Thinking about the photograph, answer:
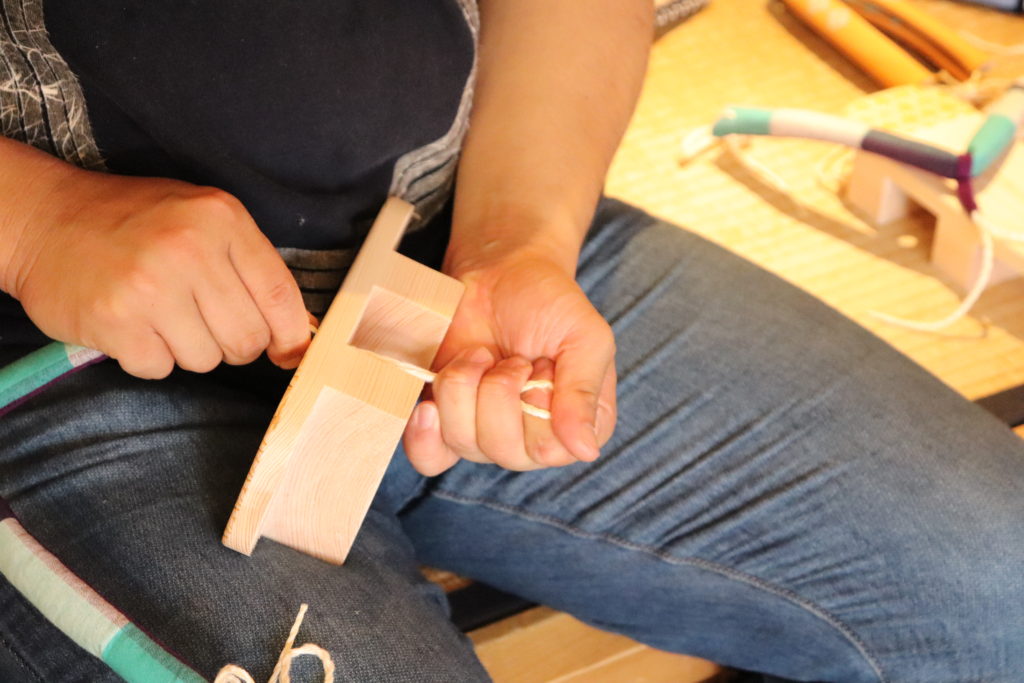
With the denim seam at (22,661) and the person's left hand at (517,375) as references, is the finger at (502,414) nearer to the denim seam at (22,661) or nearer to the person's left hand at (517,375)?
the person's left hand at (517,375)

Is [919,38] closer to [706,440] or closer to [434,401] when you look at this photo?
[706,440]

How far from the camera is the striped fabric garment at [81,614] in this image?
529 mm

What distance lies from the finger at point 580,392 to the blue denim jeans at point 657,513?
16 centimetres

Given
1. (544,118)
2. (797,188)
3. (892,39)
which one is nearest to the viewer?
(544,118)

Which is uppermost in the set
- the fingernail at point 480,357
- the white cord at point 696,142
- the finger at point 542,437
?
the fingernail at point 480,357

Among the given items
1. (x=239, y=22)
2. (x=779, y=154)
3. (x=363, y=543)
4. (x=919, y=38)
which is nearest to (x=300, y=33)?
(x=239, y=22)

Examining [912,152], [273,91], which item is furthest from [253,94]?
[912,152]

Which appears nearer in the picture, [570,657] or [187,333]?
[187,333]

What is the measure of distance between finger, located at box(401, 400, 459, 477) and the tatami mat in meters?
0.68

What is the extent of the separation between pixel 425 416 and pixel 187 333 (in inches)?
5.9

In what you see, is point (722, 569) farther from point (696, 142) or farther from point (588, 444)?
point (696, 142)

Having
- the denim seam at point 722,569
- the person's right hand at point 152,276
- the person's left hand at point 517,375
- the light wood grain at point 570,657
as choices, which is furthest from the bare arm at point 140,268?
the light wood grain at point 570,657

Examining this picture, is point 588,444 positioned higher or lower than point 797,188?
higher

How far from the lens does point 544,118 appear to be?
79 centimetres
